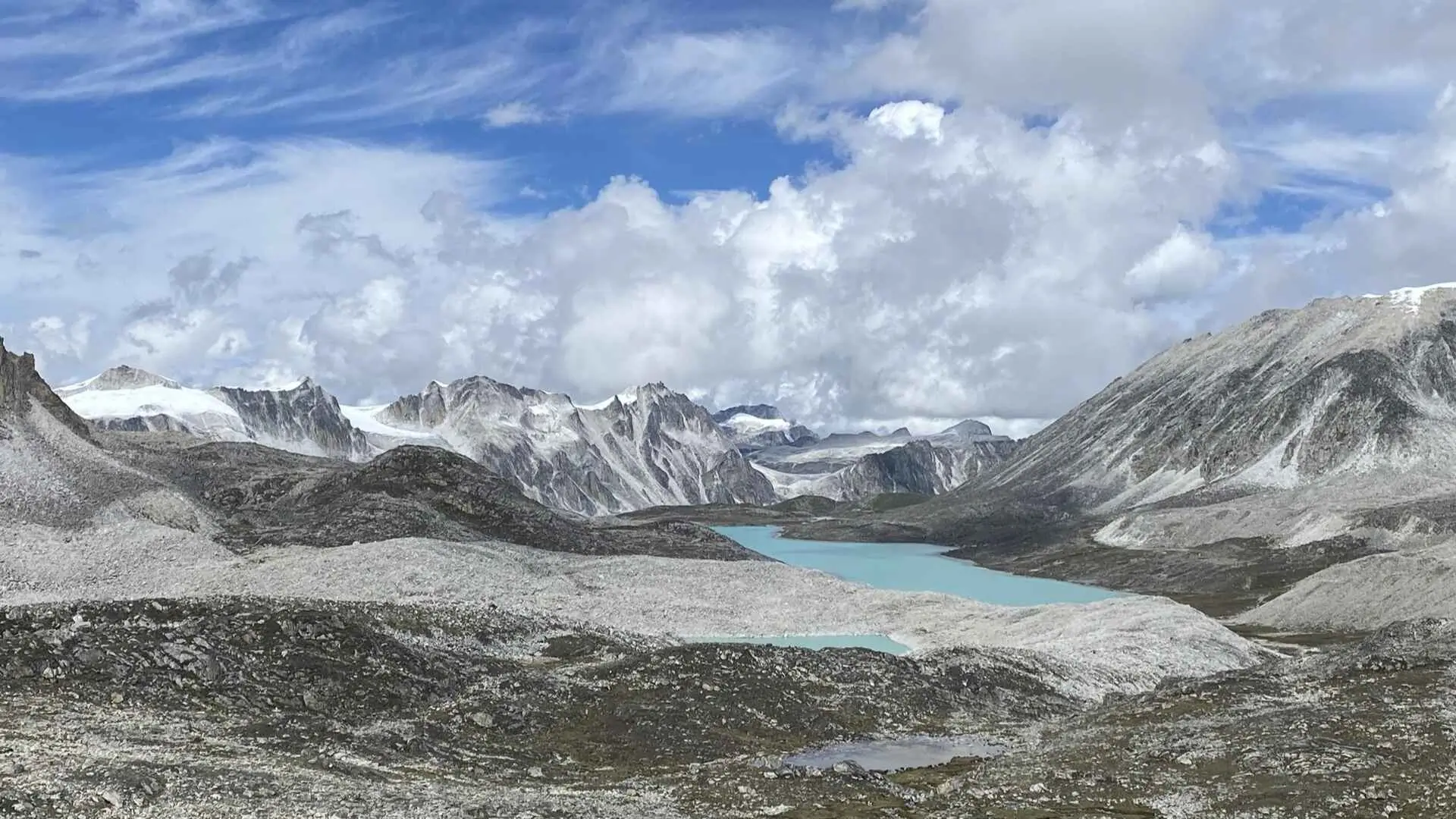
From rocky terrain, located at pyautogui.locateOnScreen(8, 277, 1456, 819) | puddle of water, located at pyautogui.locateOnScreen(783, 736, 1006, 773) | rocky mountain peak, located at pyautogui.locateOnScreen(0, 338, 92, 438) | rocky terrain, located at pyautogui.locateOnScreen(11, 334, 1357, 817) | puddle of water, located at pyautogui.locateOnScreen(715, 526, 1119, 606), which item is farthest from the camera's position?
puddle of water, located at pyautogui.locateOnScreen(715, 526, 1119, 606)

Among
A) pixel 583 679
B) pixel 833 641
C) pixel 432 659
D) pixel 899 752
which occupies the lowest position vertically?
pixel 899 752

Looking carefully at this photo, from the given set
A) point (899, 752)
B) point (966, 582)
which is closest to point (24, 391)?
point (899, 752)

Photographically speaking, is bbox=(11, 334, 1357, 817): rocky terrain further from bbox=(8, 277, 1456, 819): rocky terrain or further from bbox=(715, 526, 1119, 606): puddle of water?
bbox=(715, 526, 1119, 606): puddle of water

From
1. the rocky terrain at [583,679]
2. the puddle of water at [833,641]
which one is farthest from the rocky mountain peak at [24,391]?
the puddle of water at [833,641]

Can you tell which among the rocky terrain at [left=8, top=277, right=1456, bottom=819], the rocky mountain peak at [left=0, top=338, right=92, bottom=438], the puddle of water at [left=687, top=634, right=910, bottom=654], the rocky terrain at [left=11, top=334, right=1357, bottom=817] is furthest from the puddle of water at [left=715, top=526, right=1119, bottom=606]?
the rocky mountain peak at [left=0, top=338, right=92, bottom=438]

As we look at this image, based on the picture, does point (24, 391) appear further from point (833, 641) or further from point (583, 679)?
point (583, 679)

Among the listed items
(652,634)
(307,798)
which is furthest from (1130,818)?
(652,634)
